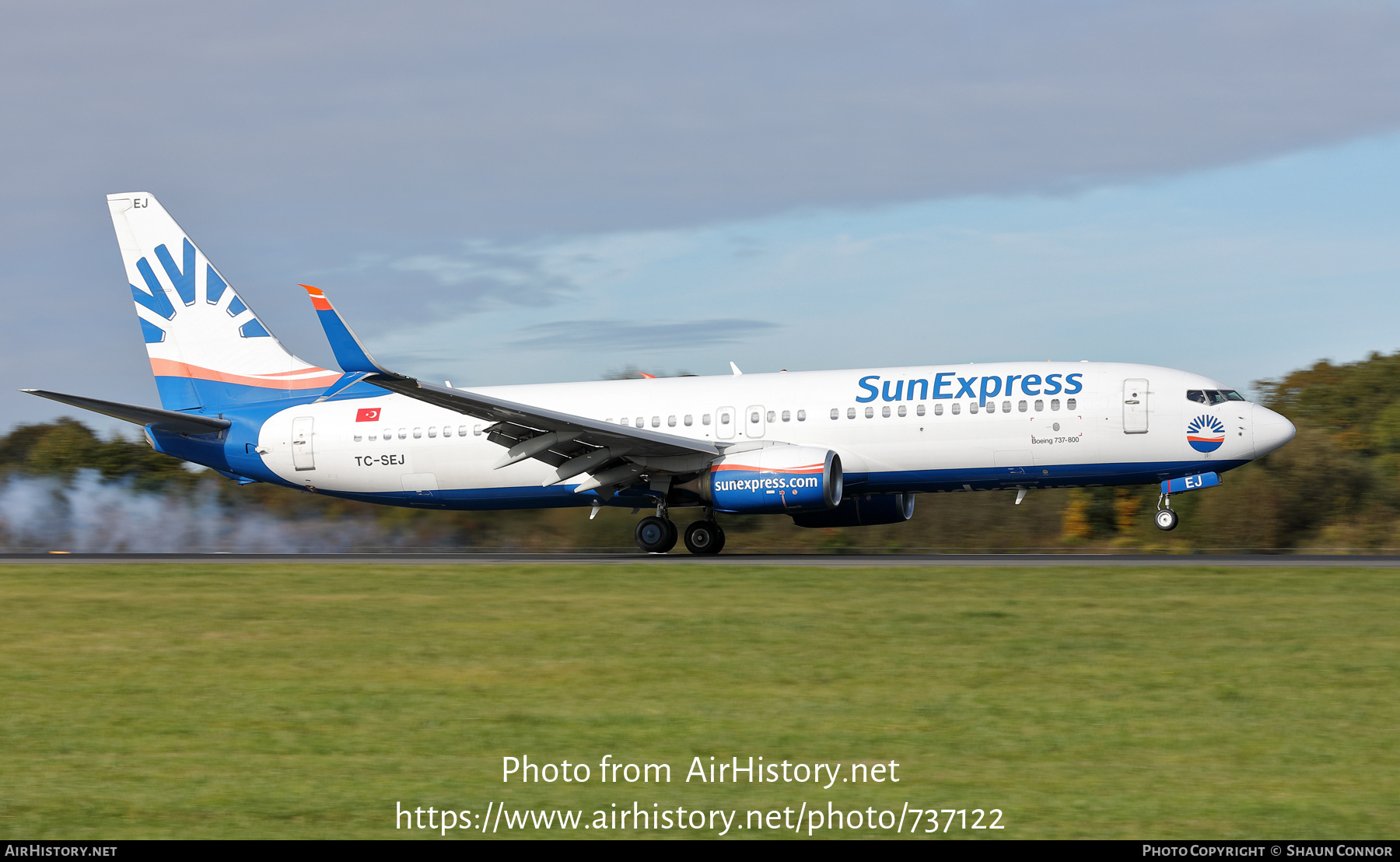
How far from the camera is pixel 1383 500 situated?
32.8 m

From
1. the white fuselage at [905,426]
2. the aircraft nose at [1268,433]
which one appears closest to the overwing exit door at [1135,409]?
the white fuselage at [905,426]

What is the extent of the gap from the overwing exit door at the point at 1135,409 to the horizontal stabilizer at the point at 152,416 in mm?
20053

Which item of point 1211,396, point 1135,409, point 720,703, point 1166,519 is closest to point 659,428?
point 1135,409

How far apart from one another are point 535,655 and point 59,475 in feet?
97.9

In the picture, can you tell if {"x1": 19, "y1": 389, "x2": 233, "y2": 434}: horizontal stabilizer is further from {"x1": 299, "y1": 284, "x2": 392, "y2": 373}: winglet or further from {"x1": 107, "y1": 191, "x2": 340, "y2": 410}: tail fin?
{"x1": 299, "y1": 284, "x2": 392, "y2": 373}: winglet

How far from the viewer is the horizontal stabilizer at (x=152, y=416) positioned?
Result: 2470cm

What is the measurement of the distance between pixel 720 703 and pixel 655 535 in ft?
55.4

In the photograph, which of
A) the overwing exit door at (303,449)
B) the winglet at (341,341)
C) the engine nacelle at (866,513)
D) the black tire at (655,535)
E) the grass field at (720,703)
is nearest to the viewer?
the grass field at (720,703)

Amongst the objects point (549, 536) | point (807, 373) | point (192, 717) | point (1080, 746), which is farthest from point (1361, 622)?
point (549, 536)

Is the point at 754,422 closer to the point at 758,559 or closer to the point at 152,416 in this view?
the point at 758,559

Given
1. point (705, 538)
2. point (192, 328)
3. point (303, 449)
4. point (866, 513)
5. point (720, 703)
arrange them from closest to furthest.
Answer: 1. point (720, 703)
2. point (705, 538)
3. point (866, 513)
4. point (303, 449)
5. point (192, 328)

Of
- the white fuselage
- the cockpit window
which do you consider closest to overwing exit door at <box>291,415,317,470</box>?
the white fuselage

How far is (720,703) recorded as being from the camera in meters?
9.95

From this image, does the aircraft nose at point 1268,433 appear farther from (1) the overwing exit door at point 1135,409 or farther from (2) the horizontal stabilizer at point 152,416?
(2) the horizontal stabilizer at point 152,416
